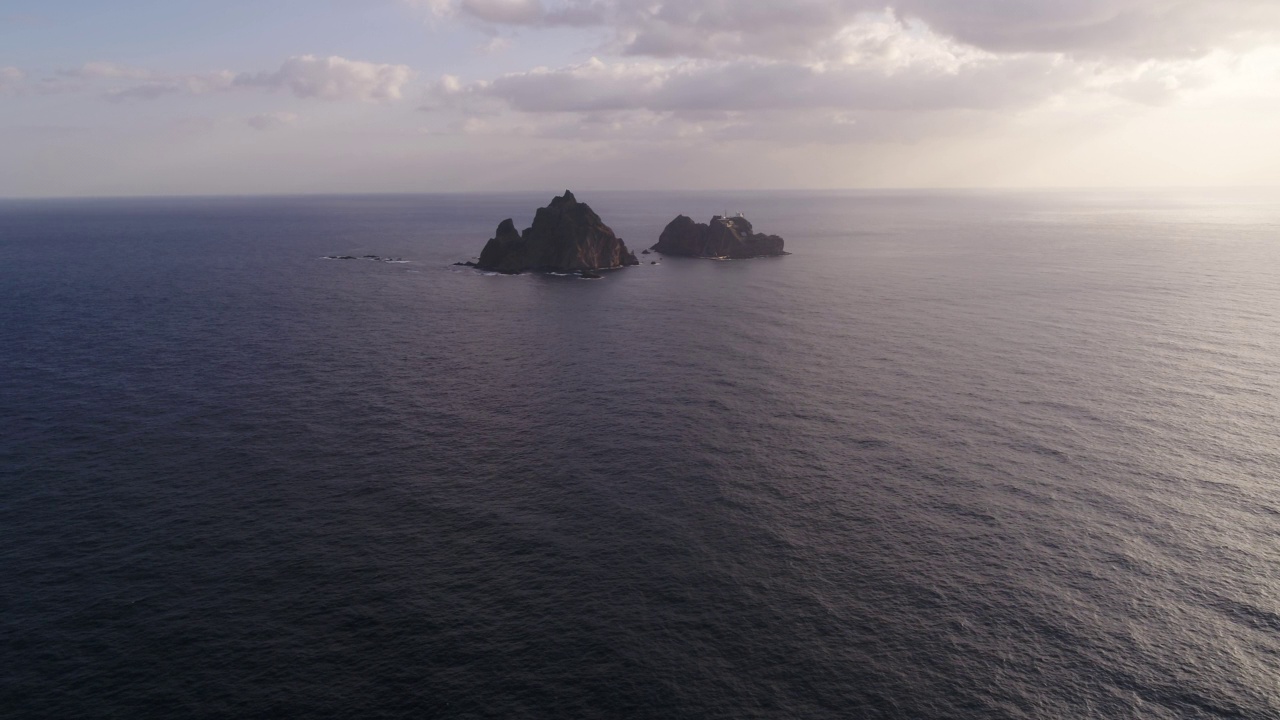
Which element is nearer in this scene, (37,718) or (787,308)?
(37,718)

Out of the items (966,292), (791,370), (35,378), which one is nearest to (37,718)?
(35,378)

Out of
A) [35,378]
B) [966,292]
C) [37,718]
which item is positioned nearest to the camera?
[37,718]

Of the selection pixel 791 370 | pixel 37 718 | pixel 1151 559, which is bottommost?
pixel 37 718

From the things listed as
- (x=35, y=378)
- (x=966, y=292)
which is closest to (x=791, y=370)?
(x=966, y=292)

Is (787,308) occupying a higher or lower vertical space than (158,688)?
higher

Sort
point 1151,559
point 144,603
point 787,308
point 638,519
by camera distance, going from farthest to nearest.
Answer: point 787,308, point 638,519, point 1151,559, point 144,603

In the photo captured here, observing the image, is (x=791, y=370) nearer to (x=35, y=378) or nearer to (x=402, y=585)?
(x=402, y=585)
